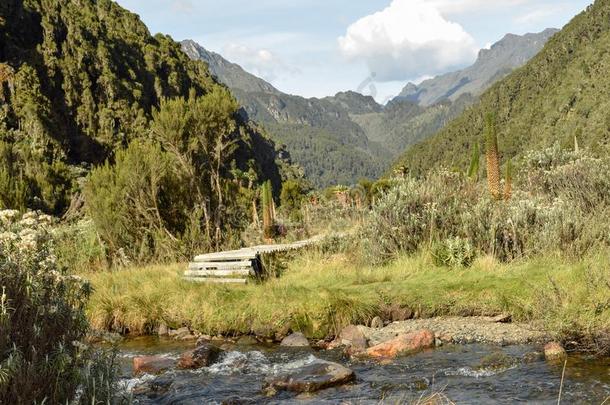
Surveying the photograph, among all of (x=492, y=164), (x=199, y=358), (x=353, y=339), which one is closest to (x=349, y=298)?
(x=353, y=339)

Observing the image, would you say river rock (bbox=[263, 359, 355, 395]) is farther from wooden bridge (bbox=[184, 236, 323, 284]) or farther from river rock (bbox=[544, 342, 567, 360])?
wooden bridge (bbox=[184, 236, 323, 284])

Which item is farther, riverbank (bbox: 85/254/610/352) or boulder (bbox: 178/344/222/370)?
riverbank (bbox: 85/254/610/352)

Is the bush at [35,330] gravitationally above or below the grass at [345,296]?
above

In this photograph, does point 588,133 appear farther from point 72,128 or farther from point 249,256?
point 249,256

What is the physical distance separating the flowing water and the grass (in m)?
1.15

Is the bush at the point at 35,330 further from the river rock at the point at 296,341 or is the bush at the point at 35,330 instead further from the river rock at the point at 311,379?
the river rock at the point at 296,341

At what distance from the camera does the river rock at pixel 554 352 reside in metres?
8.18

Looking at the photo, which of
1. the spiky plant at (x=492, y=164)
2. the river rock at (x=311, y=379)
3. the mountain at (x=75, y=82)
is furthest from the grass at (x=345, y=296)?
the mountain at (x=75, y=82)

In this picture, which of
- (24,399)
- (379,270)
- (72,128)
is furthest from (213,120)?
(72,128)

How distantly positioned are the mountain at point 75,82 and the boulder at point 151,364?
37.0m

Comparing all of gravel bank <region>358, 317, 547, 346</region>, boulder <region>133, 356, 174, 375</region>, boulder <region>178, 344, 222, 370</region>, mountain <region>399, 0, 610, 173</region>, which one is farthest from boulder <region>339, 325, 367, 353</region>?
mountain <region>399, 0, 610, 173</region>

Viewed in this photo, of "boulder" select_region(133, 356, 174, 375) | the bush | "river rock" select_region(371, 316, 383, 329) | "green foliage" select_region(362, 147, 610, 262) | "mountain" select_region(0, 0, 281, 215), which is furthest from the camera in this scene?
"mountain" select_region(0, 0, 281, 215)

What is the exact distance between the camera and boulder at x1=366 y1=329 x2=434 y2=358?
9125 mm

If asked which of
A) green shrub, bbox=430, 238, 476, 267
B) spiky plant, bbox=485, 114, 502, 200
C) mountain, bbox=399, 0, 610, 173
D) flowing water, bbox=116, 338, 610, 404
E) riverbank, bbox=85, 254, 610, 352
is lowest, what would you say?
flowing water, bbox=116, 338, 610, 404
